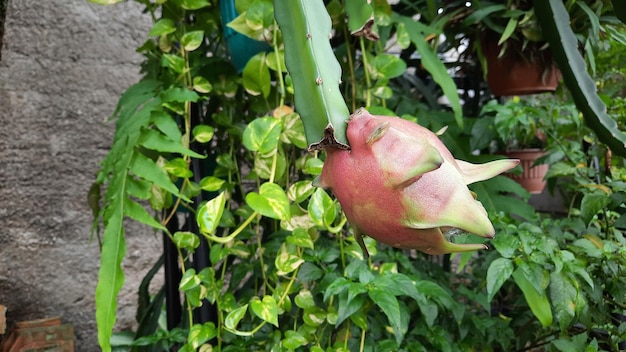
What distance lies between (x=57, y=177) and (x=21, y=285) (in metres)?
0.23

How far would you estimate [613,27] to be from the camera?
91 centimetres

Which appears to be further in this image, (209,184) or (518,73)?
(518,73)

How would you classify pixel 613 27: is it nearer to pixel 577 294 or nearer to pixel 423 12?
pixel 423 12

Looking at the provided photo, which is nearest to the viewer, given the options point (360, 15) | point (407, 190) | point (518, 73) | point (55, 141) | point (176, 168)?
point (407, 190)

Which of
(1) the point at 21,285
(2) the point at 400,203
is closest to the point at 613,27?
(2) the point at 400,203

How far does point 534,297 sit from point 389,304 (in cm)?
20

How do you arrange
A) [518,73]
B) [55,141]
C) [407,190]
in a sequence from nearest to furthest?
1. [407,190]
2. [518,73]
3. [55,141]

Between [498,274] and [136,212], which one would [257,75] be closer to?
[136,212]

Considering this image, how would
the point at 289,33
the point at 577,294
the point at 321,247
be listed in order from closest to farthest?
the point at 289,33 < the point at 577,294 < the point at 321,247

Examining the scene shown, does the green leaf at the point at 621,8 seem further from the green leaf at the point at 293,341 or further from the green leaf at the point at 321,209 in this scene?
the green leaf at the point at 293,341

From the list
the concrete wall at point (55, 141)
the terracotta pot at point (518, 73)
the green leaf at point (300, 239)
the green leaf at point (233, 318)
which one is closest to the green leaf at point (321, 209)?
the green leaf at point (300, 239)

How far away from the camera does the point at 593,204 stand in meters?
0.69

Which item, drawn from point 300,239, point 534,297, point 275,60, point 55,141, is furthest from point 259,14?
point 55,141

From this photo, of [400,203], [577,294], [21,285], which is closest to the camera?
[400,203]
